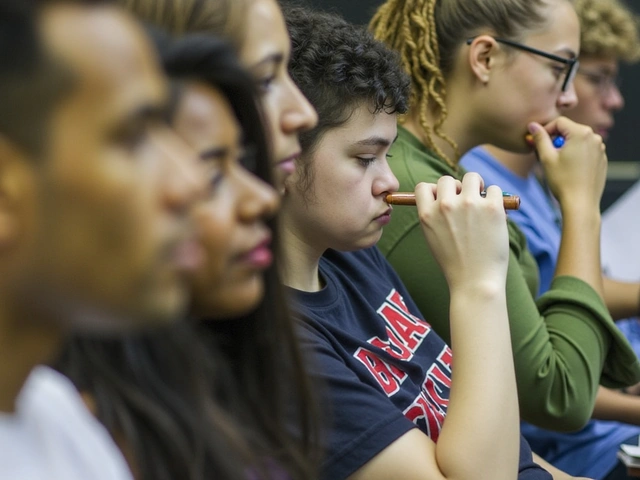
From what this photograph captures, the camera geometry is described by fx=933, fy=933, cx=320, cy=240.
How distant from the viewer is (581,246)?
1601 mm

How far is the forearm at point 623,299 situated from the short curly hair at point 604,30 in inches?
24.9

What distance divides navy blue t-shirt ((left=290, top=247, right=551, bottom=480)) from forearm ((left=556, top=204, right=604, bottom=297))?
34cm

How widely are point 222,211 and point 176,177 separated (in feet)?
0.27

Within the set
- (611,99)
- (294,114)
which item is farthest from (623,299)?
(294,114)

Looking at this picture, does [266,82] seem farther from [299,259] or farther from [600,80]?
[600,80]

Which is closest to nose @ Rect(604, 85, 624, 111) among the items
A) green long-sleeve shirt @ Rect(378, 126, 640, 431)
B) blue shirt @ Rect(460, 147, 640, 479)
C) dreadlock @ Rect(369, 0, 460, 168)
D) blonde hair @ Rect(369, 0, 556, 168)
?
blue shirt @ Rect(460, 147, 640, 479)

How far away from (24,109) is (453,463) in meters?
0.67

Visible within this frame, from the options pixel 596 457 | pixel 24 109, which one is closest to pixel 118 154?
pixel 24 109

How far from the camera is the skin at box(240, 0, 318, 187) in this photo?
87 centimetres

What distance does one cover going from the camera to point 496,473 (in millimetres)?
1035

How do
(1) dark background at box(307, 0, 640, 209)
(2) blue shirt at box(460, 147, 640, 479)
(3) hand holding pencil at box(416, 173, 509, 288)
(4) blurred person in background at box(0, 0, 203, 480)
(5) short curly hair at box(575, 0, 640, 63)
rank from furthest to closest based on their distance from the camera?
(1) dark background at box(307, 0, 640, 209)
(5) short curly hair at box(575, 0, 640, 63)
(2) blue shirt at box(460, 147, 640, 479)
(3) hand holding pencil at box(416, 173, 509, 288)
(4) blurred person in background at box(0, 0, 203, 480)

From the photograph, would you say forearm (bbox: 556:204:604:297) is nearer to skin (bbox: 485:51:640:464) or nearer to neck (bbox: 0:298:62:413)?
skin (bbox: 485:51:640:464)

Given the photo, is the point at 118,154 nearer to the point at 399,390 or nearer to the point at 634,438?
the point at 399,390

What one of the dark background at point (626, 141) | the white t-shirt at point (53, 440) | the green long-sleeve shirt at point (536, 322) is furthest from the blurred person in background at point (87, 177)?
the dark background at point (626, 141)
